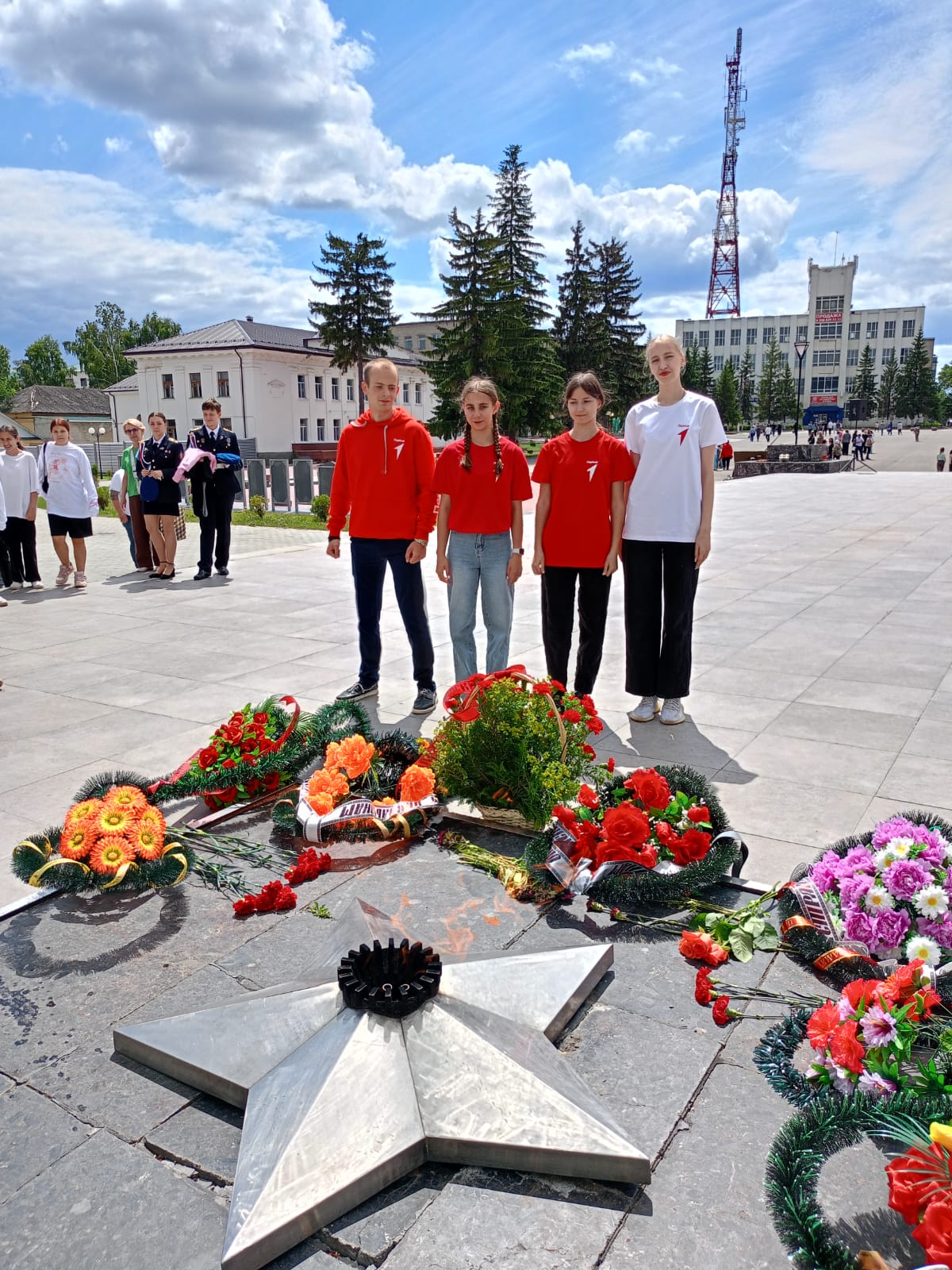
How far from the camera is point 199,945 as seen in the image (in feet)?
9.30

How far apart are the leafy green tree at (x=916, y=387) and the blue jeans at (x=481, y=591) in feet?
363

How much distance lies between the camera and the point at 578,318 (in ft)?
188

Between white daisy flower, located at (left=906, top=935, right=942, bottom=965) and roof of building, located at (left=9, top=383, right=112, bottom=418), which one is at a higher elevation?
roof of building, located at (left=9, top=383, right=112, bottom=418)

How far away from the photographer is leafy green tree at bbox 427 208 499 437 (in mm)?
45750

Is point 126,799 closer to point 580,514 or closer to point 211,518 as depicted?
point 580,514

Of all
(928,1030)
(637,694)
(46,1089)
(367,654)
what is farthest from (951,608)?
(46,1089)

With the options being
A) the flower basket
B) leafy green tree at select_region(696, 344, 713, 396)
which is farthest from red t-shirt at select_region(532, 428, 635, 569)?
leafy green tree at select_region(696, 344, 713, 396)

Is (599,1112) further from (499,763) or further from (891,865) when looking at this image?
(499,763)

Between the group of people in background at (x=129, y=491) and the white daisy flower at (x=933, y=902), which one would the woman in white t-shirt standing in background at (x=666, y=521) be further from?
the group of people in background at (x=129, y=491)

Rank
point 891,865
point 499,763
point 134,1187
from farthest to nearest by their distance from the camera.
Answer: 1. point 499,763
2. point 891,865
3. point 134,1187

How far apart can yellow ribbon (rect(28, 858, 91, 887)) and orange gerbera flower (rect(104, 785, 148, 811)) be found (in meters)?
0.25

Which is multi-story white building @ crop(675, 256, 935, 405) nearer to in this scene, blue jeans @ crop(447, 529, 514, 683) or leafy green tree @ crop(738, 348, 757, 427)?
leafy green tree @ crop(738, 348, 757, 427)

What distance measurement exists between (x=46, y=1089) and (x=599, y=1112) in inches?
51.9

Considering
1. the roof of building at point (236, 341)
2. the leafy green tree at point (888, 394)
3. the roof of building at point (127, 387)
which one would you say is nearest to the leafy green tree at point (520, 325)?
the roof of building at point (236, 341)
